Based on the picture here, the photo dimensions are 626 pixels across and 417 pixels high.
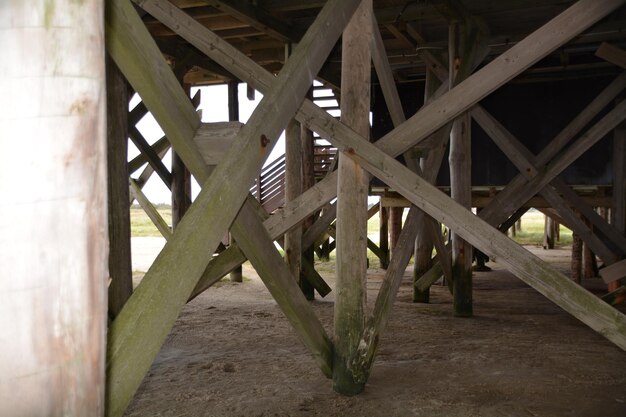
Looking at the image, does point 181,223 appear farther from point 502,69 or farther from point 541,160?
point 541,160

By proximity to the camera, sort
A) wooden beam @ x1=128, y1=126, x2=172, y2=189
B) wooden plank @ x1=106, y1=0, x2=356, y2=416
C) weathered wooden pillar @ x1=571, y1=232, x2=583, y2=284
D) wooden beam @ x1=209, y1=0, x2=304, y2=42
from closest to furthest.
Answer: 1. wooden plank @ x1=106, y1=0, x2=356, y2=416
2. wooden beam @ x1=209, y1=0, x2=304, y2=42
3. wooden beam @ x1=128, y1=126, x2=172, y2=189
4. weathered wooden pillar @ x1=571, y1=232, x2=583, y2=284

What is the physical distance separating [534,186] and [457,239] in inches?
38.1

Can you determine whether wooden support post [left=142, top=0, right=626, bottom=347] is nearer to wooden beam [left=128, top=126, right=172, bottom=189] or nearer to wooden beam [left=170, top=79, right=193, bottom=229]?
wooden beam [left=128, top=126, right=172, bottom=189]

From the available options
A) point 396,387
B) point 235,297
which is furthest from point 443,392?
point 235,297

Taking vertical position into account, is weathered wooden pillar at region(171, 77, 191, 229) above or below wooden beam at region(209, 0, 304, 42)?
below

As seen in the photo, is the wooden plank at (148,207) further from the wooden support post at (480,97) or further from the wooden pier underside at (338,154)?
the wooden support post at (480,97)

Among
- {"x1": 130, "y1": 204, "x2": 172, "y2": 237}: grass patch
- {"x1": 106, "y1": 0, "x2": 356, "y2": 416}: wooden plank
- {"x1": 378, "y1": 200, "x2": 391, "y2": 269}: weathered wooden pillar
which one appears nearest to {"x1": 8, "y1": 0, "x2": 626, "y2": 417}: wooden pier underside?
{"x1": 106, "y1": 0, "x2": 356, "y2": 416}: wooden plank

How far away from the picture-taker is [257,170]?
267 cm

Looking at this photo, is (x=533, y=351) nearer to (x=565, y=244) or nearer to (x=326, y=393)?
(x=326, y=393)

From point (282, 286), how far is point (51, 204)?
7.19 ft

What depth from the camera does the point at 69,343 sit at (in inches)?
49.2

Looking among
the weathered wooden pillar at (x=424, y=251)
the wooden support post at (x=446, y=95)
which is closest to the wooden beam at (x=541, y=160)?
the weathered wooden pillar at (x=424, y=251)

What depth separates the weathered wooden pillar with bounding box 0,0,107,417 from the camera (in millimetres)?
1162

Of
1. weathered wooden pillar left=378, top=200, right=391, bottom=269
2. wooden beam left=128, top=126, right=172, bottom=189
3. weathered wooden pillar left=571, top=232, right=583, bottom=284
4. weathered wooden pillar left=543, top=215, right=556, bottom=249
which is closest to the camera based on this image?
wooden beam left=128, top=126, right=172, bottom=189
